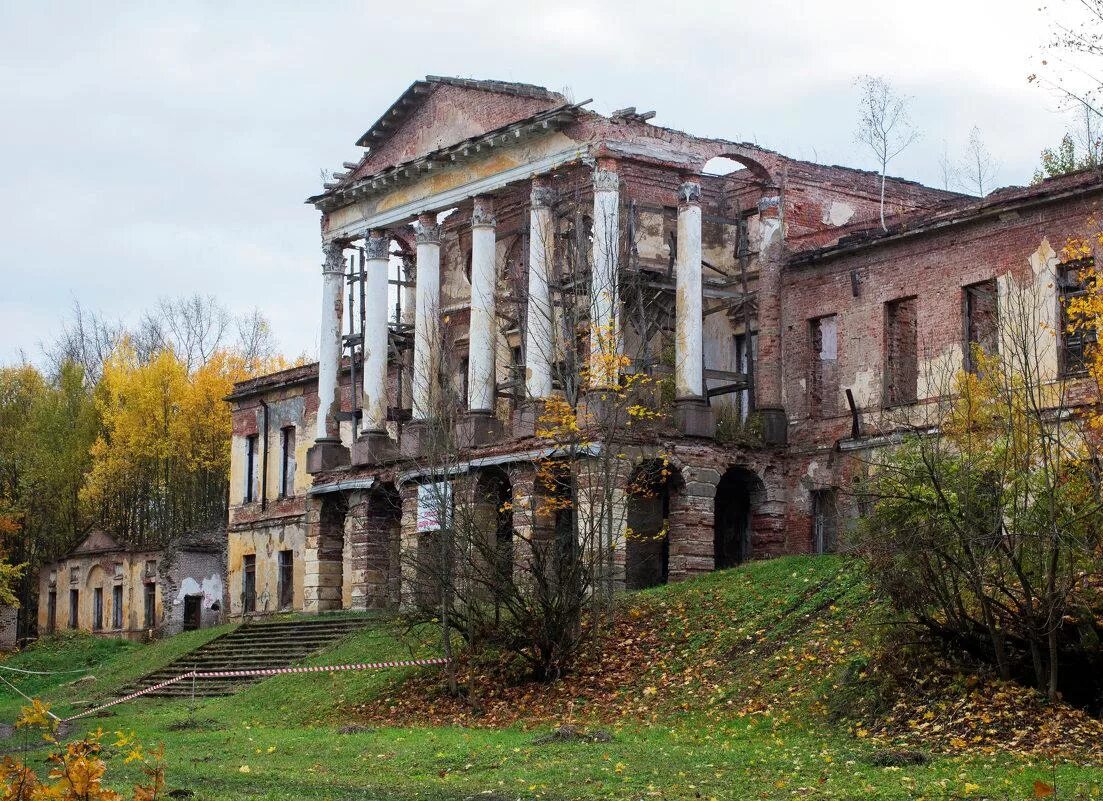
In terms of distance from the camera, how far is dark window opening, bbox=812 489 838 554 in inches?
1350

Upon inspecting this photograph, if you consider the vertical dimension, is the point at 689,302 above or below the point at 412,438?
above

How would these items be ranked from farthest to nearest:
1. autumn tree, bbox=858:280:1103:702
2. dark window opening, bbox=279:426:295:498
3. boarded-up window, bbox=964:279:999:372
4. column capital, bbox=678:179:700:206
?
dark window opening, bbox=279:426:295:498, column capital, bbox=678:179:700:206, boarded-up window, bbox=964:279:999:372, autumn tree, bbox=858:280:1103:702

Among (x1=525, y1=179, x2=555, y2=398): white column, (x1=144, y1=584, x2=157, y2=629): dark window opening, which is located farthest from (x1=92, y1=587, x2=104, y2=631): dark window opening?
(x1=525, y1=179, x2=555, y2=398): white column

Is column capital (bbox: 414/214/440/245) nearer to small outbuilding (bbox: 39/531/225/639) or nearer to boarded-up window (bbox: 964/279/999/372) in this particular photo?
boarded-up window (bbox: 964/279/999/372)

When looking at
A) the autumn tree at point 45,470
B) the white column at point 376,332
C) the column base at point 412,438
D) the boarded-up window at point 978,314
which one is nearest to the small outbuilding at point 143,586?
the autumn tree at point 45,470

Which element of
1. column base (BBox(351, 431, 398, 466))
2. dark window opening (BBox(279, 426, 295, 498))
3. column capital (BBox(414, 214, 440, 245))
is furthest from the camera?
dark window opening (BBox(279, 426, 295, 498))

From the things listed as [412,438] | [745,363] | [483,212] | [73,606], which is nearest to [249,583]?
[73,606]

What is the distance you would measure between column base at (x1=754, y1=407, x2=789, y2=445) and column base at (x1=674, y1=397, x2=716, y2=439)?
1.43 m

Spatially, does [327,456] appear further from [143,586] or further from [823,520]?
[823,520]

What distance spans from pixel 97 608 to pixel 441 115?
24.4 m

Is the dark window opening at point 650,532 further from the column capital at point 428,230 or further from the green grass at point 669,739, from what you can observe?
the column capital at point 428,230

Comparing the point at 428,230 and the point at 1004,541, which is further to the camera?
the point at 428,230

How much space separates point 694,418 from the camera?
34156 mm

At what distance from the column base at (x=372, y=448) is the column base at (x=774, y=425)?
32.8 ft
